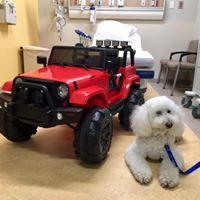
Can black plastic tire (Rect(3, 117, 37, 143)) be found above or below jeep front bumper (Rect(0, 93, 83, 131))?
below

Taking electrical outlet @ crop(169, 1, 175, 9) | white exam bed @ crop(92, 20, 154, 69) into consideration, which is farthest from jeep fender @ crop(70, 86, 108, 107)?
electrical outlet @ crop(169, 1, 175, 9)

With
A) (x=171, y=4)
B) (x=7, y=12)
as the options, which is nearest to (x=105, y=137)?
(x=7, y=12)

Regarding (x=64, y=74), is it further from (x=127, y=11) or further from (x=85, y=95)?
(x=127, y=11)

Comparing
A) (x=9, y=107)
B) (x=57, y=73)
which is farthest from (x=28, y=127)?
(x=57, y=73)

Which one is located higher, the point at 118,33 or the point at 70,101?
the point at 118,33

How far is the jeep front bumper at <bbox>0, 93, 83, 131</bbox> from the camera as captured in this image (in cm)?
134

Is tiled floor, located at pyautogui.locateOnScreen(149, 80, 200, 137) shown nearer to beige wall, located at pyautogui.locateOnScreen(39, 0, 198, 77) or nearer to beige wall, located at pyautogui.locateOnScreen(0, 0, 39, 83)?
beige wall, located at pyautogui.locateOnScreen(39, 0, 198, 77)

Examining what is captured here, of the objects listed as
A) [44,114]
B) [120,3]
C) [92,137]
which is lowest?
[92,137]

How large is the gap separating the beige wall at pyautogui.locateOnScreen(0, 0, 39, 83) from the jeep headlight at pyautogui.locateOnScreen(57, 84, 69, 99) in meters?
1.85

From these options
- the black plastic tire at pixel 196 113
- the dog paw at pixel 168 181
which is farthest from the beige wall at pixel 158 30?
the dog paw at pixel 168 181

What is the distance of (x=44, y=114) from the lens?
1338 millimetres

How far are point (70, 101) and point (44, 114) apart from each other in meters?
0.16

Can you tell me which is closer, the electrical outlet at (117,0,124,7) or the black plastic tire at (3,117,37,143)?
the black plastic tire at (3,117,37,143)

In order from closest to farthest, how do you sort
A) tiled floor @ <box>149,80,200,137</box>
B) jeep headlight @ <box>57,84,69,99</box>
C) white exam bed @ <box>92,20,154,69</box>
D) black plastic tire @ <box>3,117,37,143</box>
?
jeep headlight @ <box>57,84,69,99</box> < black plastic tire @ <box>3,117,37,143</box> < tiled floor @ <box>149,80,200,137</box> < white exam bed @ <box>92,20,154,69</box>
